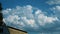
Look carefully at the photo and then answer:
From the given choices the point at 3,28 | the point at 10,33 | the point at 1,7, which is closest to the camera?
the point at 1,7

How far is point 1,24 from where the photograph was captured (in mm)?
46875

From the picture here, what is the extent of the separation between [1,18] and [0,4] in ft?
9.01

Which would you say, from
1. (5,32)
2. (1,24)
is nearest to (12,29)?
(5,32)

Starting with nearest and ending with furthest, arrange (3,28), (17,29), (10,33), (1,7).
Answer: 1. (1,7)
2. (3,28)
3. (10,33)
4. (17,29)

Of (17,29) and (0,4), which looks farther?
(17,29)

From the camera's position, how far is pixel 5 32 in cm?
5088

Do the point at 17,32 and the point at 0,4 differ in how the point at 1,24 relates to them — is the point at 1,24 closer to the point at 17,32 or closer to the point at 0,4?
the point at 0,4

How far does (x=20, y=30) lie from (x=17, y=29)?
1212mm

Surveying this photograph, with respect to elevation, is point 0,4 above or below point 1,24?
above

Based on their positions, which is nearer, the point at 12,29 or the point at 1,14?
the point at 1,14

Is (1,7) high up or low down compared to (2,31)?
up

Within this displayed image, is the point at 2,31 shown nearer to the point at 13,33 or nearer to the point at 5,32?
the point at 5,32

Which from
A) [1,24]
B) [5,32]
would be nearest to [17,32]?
[5,32]

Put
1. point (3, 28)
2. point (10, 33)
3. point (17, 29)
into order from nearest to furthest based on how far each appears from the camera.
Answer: point (3, 28) → point (10, 33) → point (17, 29)
